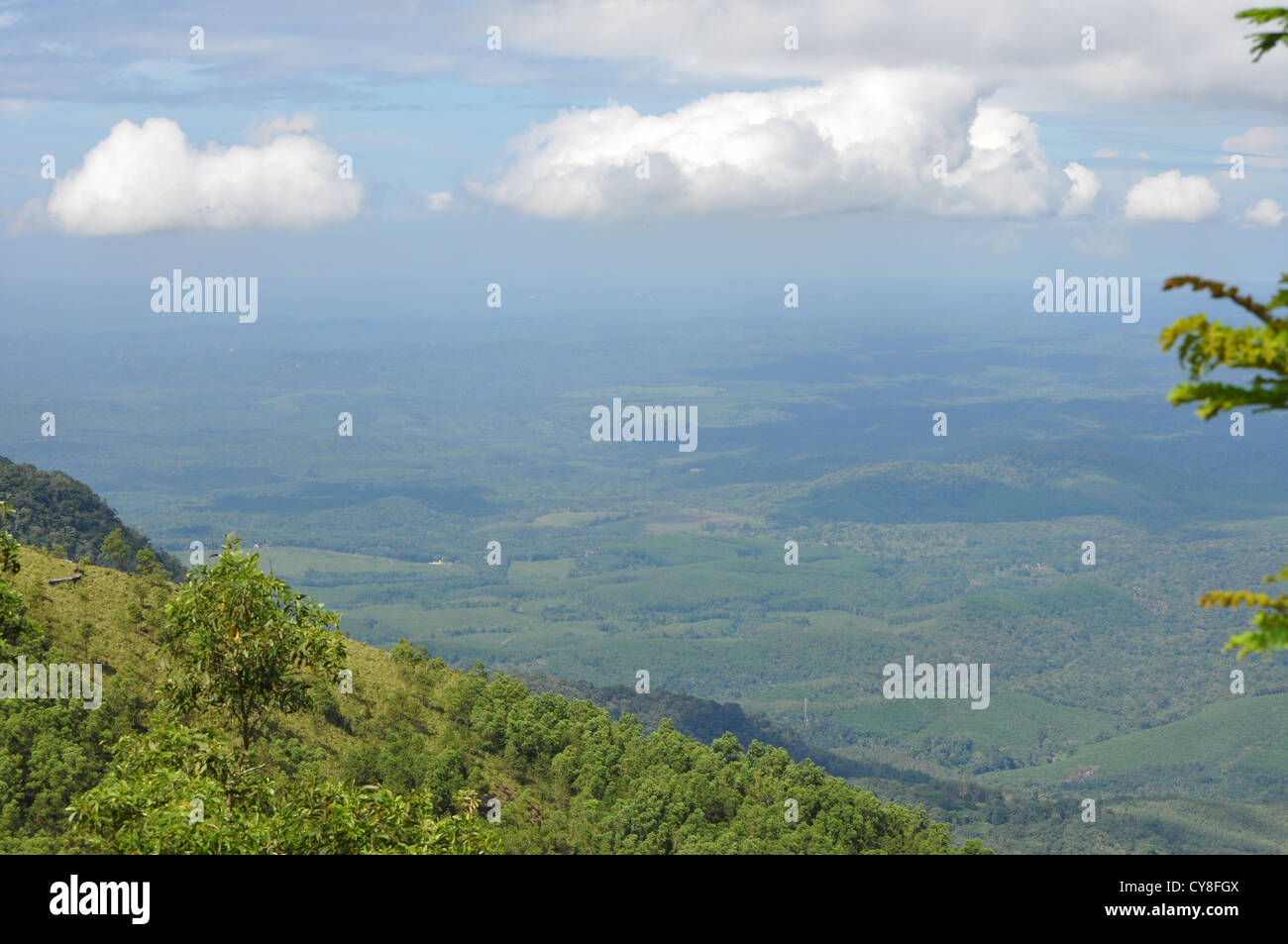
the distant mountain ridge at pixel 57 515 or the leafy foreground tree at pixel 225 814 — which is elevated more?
the distant mountain ridge at pixel 57 515

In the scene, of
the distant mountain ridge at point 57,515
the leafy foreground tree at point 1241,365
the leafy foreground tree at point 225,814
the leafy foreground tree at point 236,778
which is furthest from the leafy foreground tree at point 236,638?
the distant mountain ridge at point 57,515

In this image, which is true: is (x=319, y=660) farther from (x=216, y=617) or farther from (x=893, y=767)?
(x=893, y=767)

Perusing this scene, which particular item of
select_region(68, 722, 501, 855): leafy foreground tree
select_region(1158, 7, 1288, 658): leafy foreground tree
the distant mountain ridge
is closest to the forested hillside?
select_region(68, 722, 501, 855): leafy foreground tree

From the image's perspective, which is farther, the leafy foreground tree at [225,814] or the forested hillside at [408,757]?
the forested hillside at [408,757]

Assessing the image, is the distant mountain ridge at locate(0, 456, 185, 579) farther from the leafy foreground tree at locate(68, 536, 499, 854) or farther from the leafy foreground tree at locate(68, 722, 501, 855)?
the leafy foreground tree at locate(68, 722, 501, 855)

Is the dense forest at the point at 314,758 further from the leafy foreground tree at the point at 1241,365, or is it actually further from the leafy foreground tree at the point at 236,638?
the leafy foreground tree at the point at 1241,365

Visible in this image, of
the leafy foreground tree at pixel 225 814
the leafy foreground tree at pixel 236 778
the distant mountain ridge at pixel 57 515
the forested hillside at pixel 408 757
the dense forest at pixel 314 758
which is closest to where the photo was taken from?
the leafy foreground tree at pixel 225 814
